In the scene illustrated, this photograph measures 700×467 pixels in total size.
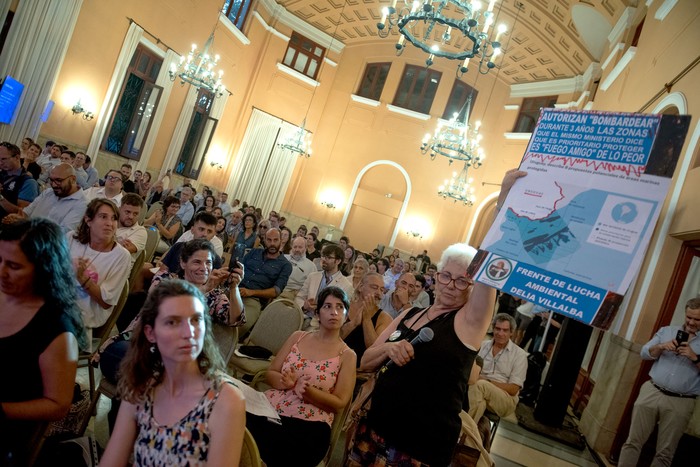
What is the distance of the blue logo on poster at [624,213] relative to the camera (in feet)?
5.13

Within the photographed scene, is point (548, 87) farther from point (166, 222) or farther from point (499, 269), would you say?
point (499, 269)

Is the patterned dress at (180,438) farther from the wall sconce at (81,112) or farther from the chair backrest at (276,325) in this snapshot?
the wall sconce at (81,112)

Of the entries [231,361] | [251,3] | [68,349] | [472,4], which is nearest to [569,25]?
[472,4]

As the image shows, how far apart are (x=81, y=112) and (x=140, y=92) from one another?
1.78 metres

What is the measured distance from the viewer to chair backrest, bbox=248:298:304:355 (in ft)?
12.3

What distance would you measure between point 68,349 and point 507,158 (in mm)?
15128

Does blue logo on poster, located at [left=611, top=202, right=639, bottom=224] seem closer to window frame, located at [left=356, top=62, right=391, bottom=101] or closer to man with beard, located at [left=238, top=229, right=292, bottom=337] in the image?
man with beard, located at [left=238, top=229, right=292, bottom=337]

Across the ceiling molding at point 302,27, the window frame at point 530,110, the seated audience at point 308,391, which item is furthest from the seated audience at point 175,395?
the ceiling molding at point 302,27

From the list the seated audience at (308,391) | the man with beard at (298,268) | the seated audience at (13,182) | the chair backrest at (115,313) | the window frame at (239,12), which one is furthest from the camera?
the window frame at (239,12)

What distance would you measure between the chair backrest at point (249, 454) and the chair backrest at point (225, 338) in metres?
1.41

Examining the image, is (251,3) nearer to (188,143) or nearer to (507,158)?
(188,143)

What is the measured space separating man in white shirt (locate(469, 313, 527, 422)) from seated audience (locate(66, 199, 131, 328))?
2573 millimetres

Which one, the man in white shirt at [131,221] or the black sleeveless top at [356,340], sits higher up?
the man in white shirt at [131,221]

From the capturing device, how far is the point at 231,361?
3.49 metres
